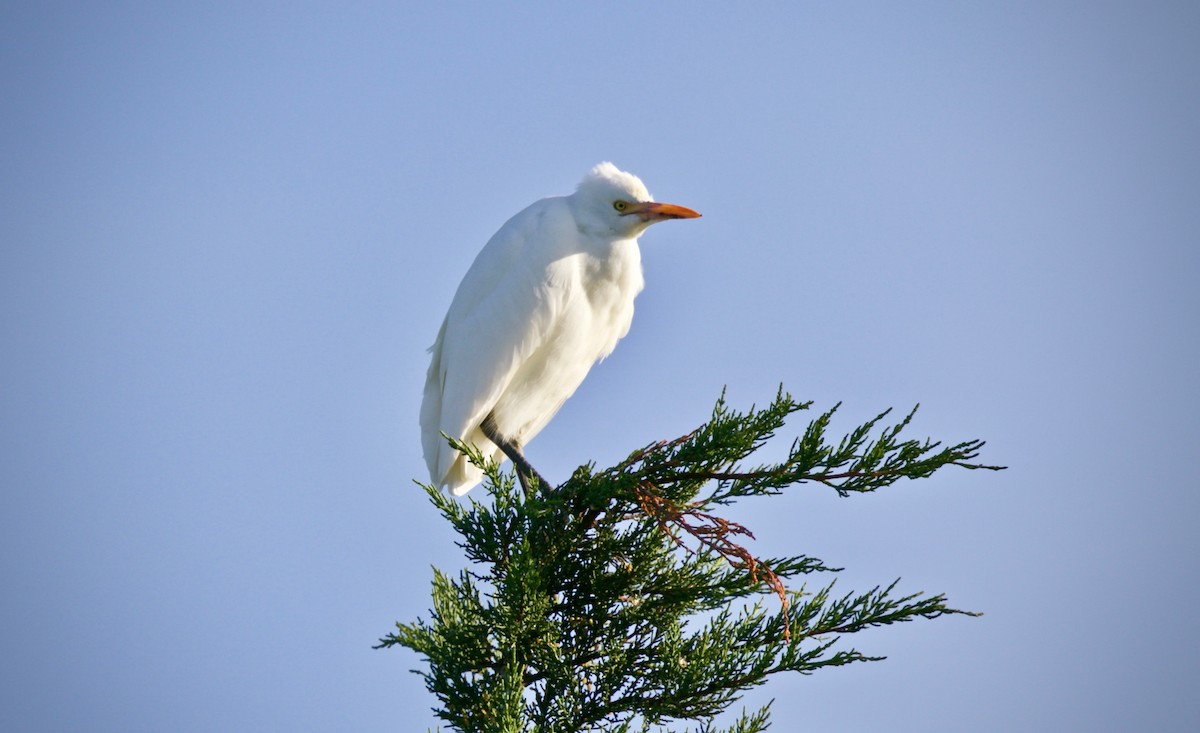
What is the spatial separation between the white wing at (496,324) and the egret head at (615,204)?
0.49 feet

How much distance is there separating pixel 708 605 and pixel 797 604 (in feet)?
1.15

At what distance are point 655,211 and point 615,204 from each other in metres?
0.29

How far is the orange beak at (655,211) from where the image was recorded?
19.5 feet

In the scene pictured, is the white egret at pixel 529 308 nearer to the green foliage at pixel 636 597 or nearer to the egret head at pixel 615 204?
the egret head at pixel 615 204

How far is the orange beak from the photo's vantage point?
5938 millimetres

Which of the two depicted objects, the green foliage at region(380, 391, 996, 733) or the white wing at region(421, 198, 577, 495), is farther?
the white wing at region(421, 198, 577, 495)

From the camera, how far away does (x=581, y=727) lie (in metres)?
3.56

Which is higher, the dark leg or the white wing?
the white wing

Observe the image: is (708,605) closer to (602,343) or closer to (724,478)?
(724,478)

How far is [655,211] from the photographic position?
602 cm

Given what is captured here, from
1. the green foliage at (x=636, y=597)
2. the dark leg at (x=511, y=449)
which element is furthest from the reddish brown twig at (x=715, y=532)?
the dark leg at (x=511, y=449)

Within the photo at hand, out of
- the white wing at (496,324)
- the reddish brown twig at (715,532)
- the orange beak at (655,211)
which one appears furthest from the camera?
the white wing at (496,324)

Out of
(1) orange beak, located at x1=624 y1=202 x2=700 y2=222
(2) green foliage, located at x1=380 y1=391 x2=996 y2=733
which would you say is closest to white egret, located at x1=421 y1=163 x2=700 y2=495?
(1) orange beak, located at x1=624 y1=202 x2=700 y2=222

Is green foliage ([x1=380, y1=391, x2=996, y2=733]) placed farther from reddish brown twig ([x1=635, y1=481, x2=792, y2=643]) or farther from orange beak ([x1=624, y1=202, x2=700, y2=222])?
orange beak ([x1=624, y1=202, x2=700, y2=222])
